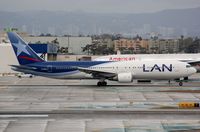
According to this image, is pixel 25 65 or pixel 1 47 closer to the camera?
pixel 25 65

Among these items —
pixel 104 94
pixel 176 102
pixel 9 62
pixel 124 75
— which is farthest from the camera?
pixel 9 62

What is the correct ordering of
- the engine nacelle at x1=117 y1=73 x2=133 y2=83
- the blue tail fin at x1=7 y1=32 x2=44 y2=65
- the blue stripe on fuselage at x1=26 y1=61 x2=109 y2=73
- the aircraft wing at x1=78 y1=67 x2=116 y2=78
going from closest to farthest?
the engine nacelle at x1=117 y1=73 x2=133 y2=83, the aircraft wing at x1=78 y1=67 x2=116 y2=78, the blue stripe on fuselage at x1=26 y1=61 x2=109 y2=73, the blue tail fin at x1=7 y1=32 x2=44 y2=65

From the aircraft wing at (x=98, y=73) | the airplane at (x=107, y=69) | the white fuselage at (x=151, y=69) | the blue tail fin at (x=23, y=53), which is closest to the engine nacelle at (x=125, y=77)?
the airplane at (x=107, y=69)

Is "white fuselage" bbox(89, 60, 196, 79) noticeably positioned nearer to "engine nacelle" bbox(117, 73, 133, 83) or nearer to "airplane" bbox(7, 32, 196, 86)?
"airplane" bbox(7, 32, 196, 86)

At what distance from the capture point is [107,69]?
185 ft

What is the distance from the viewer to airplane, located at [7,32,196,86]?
55.7 metres

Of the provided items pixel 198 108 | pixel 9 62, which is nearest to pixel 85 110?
pixel 198 108

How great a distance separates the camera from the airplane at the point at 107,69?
55.7 meters

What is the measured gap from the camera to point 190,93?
4747cm

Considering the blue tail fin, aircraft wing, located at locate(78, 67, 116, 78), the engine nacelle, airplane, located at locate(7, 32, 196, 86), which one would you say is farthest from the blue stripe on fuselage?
the engine nacelle

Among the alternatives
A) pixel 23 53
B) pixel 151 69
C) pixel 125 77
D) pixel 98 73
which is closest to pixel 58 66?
pixel 23 53

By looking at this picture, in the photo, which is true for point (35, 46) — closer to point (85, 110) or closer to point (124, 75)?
point (124, 75)

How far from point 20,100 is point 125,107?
10.3 metres

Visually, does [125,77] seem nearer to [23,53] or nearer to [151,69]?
[151,69]
